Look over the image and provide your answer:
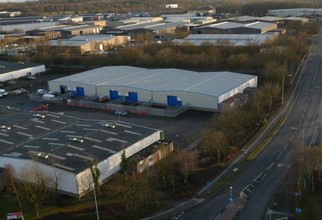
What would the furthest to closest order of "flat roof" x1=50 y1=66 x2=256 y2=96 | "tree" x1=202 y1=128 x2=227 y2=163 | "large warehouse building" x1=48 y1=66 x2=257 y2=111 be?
1. "flat roof" x1=50 y1=66 x2=256 y2=96
2. "large warehouse building" x1=48 y1=66 x2=257 y2=111
3. "tree" x1=202 y1=128 x2=227 y2=163

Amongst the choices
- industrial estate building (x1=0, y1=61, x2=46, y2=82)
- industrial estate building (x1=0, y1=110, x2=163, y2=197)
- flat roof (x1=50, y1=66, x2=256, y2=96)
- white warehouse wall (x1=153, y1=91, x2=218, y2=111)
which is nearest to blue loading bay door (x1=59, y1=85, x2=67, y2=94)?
flat roof (x1=50, y1=66, x2=256, y2=96)

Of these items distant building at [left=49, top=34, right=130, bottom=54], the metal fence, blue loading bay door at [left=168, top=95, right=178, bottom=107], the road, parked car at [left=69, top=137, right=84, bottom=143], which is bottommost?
the road

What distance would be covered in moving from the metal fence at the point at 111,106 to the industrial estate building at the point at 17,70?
10.8 meters

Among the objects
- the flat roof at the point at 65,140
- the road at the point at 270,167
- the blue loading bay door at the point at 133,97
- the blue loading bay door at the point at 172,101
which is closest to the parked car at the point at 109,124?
the flat roof at the point at 65,140

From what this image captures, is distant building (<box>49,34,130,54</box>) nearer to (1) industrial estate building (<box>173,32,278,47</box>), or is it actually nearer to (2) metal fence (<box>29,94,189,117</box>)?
(1) industrial estate building (<box>173,32,278,47</box>)

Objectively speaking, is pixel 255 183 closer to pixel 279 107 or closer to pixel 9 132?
pixel 279 107

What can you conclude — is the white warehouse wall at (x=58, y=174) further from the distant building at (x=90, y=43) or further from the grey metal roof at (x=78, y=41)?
the grey metal roof at (x=78, y=41)

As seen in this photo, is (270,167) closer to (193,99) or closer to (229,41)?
(193,99)

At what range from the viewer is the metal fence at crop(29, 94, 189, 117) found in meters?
32.3

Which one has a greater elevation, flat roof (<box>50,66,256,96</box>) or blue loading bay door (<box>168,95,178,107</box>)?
flat roof (<box>50,66,256,96</box>)

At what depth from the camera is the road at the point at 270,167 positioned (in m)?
18.0

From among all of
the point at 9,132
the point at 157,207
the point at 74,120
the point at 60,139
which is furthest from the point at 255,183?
the point at 9,132

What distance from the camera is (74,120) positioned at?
2820cm

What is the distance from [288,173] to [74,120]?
1514 cm
